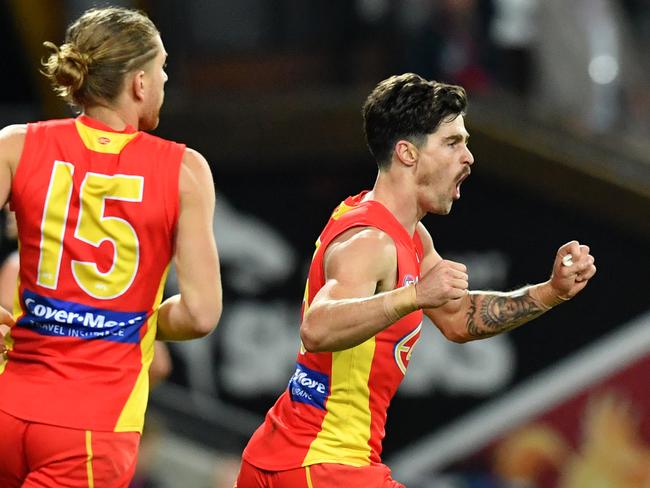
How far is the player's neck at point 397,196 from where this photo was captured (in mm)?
4020

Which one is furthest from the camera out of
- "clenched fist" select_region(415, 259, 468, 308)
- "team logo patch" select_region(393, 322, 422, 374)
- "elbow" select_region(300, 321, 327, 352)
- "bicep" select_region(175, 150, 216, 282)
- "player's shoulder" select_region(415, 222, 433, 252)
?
"player's shoulder" select_region(415, 222, 433, 252)

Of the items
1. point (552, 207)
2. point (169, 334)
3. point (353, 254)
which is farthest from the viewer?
point (552, 207)

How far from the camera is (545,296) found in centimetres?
416

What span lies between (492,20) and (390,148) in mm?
4266

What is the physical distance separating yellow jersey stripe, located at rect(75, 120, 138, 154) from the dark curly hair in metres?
0.74

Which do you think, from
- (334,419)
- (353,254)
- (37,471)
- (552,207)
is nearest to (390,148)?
(353,254)

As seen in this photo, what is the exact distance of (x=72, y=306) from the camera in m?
3.80

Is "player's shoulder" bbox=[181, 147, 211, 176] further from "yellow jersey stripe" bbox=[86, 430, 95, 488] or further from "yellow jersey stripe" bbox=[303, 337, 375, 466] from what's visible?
"yellow jersey stripe" bbox=[86, 430, 95, 488]

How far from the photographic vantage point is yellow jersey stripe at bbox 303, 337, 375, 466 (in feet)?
12.8

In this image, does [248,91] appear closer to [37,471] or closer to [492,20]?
[492,20]

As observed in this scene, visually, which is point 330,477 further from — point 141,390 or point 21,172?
point 21,172

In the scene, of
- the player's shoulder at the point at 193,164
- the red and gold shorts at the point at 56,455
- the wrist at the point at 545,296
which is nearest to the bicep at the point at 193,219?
the player's shoulder at the point at 193,164

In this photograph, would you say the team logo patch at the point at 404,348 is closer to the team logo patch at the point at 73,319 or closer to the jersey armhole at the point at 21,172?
the team logo patch at the point at 73,319

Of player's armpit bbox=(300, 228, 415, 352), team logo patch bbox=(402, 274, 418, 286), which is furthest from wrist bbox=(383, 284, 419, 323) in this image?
team logo patch bbox=(402, 274, 418, 286)
